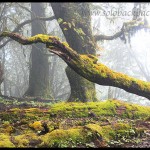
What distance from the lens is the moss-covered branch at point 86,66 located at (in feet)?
28.9

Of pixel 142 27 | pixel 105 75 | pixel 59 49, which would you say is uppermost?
pixel 142 27

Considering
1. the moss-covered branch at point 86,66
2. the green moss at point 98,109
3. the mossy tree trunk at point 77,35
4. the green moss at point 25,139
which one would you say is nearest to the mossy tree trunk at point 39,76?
the mossy tree trunk at point 77,35

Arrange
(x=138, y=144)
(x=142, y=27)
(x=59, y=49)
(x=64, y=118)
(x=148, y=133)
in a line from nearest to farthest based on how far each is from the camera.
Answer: (x=138, y=144), (x=148, y=133), (x=64, y=118), (x=59, y=49), (x=142, y=27)

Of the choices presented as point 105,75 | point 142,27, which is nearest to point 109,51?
point 142,27

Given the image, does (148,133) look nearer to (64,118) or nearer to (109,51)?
(64,118)

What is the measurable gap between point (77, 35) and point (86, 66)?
4048mm

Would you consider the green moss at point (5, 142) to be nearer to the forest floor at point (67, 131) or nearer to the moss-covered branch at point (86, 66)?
the forest floor at point (67, 131)

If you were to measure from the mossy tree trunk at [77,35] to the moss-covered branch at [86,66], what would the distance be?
2.71 meters

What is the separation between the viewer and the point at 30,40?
29.9ft

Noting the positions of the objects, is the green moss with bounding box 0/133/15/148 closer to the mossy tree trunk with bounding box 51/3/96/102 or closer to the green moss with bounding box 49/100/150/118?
the green moss with bounding box 49/100/150/118

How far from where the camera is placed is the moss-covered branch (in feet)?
28.9

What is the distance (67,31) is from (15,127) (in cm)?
729

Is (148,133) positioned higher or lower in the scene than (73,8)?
lower

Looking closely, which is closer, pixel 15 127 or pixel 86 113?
pixel 15 127
